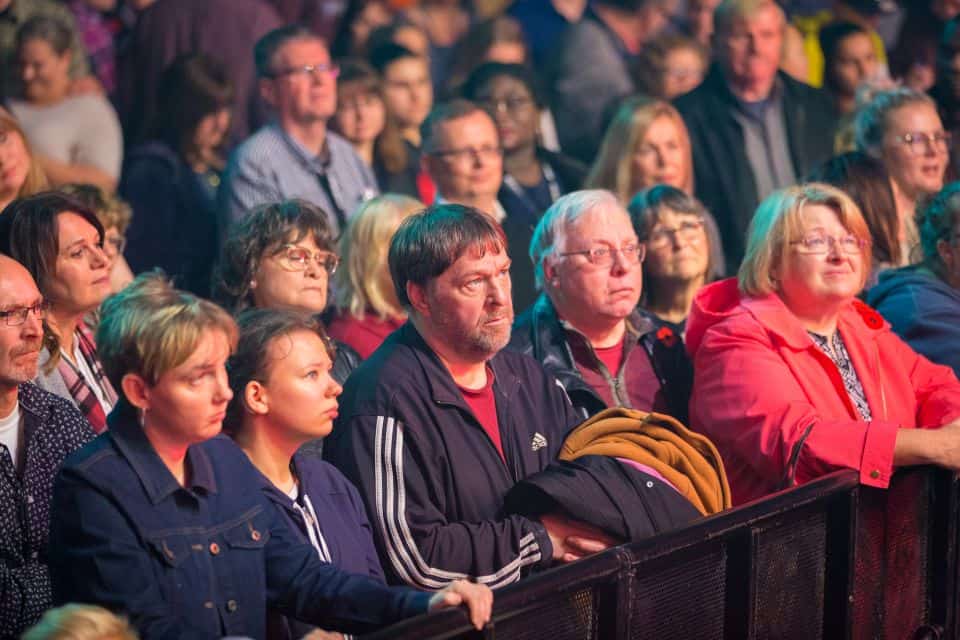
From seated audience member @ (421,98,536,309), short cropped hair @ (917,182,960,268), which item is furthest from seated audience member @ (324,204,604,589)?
seated audience member @ (421,98,536,309)

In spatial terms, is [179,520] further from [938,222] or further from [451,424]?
[938,222]

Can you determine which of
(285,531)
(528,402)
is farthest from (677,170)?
(285,531)

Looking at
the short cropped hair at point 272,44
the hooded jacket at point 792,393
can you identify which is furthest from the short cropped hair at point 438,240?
the short cropped hair at point 272,44

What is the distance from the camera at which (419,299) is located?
165 inches

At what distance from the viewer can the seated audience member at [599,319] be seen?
4867mm

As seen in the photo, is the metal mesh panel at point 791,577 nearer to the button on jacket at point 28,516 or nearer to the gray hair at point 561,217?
the gray hair at point 561,217

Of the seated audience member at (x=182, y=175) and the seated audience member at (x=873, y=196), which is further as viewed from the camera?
the seated audience member at (x=182, y=175)

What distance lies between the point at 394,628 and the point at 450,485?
1.11 m

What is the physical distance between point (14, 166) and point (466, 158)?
190 cm

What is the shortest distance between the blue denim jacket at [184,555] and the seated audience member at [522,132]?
155 inches

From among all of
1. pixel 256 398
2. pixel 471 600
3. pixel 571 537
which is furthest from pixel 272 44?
pixel 471 600

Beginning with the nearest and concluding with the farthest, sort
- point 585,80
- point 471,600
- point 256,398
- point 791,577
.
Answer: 1. point 471,600
2. point 256,398
3. point 791,577
4. point 585,80

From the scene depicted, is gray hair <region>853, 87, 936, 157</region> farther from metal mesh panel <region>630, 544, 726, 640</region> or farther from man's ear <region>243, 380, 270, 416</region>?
man's ear <region>243, 380, 270, 416</region>

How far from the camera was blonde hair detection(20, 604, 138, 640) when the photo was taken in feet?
9.12
